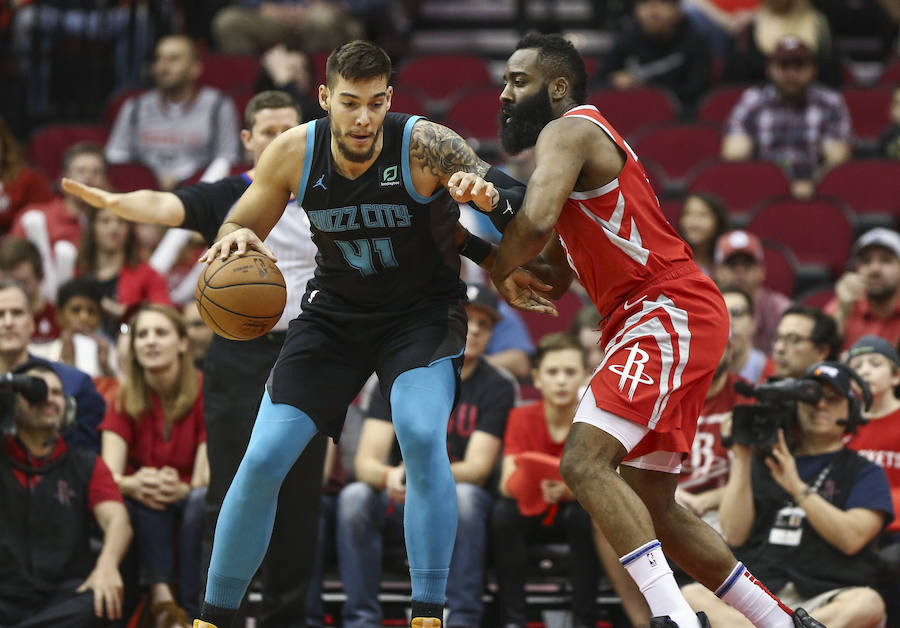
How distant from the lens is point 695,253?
8.00 metres

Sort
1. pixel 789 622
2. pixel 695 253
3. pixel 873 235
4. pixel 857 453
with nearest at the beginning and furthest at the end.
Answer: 1. pixel 789 622
2. pixel 857 453
3. pixel 873 235
4. pixel 695 253

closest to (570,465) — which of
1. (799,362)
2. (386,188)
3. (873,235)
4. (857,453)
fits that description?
(386,188)

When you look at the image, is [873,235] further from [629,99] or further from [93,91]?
[93,91]

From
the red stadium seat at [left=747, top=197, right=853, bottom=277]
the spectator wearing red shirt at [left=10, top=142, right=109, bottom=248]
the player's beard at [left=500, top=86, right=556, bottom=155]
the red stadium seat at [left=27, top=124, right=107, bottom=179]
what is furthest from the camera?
the red stadium seat at [left=27, top=124, right=107, bottom=179]

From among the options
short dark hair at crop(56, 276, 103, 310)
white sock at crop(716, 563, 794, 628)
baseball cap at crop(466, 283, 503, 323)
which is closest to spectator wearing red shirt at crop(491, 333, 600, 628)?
baseball cap at crop(466, 283, 503, 323)

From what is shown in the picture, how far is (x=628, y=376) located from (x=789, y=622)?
112 centimetres

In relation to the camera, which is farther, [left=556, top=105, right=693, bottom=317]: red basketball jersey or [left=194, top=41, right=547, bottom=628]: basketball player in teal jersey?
[left=556, top=105, right=693, bottom=317]: red basketball jersey

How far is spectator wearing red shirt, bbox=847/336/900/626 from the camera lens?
627 cm

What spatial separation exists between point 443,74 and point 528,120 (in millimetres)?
6484

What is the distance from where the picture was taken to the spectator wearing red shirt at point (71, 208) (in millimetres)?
8609

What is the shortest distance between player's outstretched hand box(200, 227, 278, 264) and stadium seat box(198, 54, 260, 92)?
707 centimetres

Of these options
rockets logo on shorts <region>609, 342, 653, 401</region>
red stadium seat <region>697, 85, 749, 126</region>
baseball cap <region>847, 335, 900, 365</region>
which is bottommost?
baseball cap <region>847, 335, 900, 365</region>

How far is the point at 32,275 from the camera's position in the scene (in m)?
7.93

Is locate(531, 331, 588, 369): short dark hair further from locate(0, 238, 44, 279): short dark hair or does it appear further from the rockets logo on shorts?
locate(0, 238, 44, 279): short dark hair
